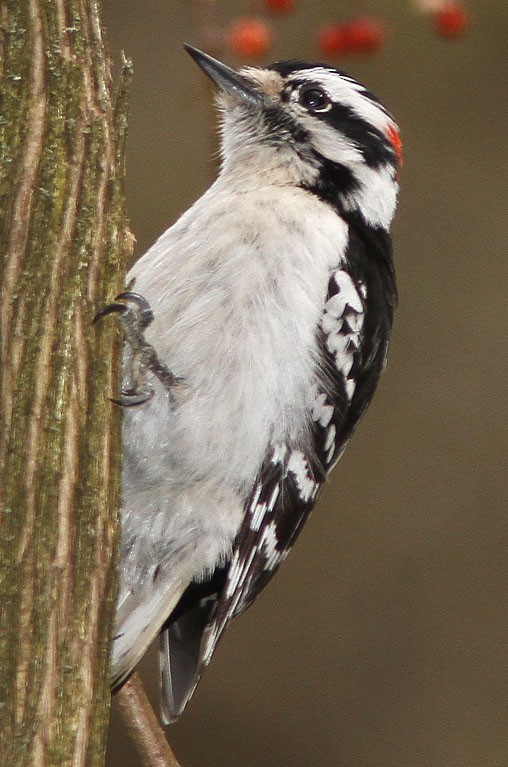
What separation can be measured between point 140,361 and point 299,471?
1.82 feet

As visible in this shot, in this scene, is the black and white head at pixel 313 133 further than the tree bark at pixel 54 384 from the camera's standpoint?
Yes

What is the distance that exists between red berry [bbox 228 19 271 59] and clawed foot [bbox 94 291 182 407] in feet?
4.17

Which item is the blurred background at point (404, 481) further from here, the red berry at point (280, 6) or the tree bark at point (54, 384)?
the tree bark at point (54, 384)

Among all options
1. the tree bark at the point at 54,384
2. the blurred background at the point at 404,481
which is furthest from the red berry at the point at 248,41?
the blurred background at the point at 404,481

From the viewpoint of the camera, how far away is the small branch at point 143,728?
7.72 ft

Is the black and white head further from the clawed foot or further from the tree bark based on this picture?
the tree bark

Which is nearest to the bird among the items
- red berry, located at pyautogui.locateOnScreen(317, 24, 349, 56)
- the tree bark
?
the tree bark

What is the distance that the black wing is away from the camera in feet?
8.81

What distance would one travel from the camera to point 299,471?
2732 millimetres

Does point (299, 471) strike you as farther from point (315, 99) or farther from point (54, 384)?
point (315, 99)

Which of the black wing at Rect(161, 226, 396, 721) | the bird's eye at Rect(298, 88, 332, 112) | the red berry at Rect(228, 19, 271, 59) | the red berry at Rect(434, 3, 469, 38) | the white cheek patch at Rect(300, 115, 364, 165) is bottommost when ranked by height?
the black wing at Rect(161, 226, 396, 721)

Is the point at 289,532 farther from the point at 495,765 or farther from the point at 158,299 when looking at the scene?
the point at 495,765

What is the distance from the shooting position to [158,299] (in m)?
2.54

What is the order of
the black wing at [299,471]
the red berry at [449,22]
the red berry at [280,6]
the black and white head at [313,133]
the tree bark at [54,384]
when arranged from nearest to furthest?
the tree bark at [54,384]
the black wing at [299,471]
the black and white head at [313,133]
the red berry at [280,6]
the red berry at [449,22]
